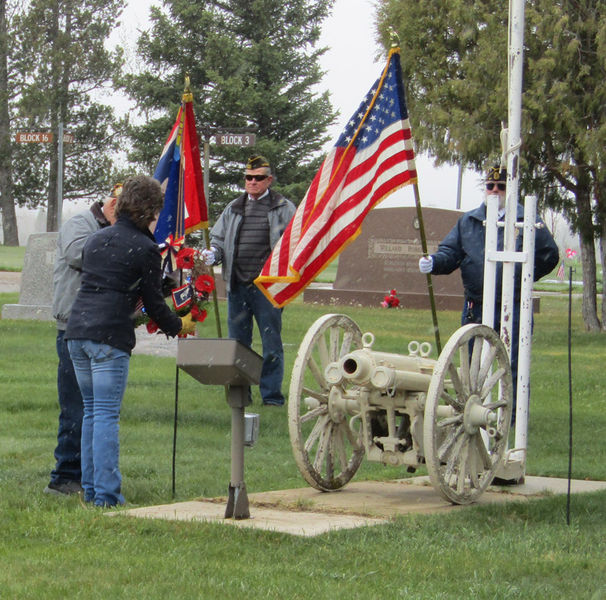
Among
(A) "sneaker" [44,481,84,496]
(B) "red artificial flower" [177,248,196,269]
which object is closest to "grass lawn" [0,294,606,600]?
(A) "sneaker" [44,481,84,496]

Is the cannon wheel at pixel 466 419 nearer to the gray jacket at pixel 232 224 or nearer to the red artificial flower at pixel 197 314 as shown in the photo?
the red artificial flower at pixel 197 314

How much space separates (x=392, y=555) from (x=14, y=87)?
180 feet

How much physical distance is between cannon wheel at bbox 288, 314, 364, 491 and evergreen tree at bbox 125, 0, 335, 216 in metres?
39.4

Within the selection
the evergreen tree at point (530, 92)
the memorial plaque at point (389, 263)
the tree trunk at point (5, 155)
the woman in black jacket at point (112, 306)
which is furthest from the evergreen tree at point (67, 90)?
the woman in black jacket at point (112, 306)

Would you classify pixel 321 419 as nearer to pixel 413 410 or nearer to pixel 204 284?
pixel 413 410

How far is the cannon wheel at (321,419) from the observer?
6727mm

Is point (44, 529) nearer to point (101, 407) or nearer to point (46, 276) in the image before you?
point (101, 407)

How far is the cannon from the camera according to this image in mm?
6551

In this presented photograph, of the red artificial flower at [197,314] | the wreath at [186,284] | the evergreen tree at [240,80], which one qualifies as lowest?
the red artificial flower at [197,314]

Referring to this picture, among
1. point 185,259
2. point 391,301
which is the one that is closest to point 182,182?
point 185,259

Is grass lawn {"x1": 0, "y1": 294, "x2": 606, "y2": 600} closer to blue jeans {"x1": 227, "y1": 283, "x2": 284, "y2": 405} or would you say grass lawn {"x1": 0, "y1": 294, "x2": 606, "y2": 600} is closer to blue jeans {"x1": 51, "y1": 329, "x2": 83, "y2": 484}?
blue jeans {"x1": 51, "y1": 329, "x2": 83, "y2": 484}

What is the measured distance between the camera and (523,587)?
4973 millimetres

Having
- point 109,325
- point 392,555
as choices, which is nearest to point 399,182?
point 109,325

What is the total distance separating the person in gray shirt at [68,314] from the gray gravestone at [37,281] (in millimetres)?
11357
